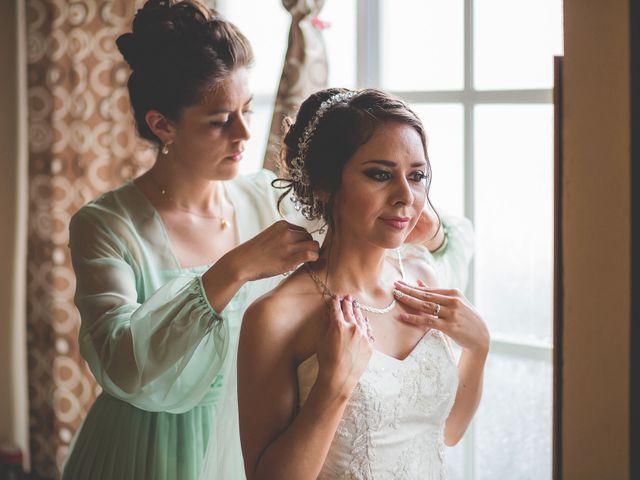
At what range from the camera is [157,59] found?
1.89 m

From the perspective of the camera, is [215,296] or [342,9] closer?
[215,296]

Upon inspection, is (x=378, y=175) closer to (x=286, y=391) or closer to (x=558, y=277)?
(x=286, y=391)

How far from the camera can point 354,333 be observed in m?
1.35

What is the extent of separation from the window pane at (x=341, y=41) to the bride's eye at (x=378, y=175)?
52.0 inches

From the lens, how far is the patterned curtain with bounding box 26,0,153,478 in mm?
2957

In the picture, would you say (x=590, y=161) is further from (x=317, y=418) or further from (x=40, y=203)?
(x=40, y=203)

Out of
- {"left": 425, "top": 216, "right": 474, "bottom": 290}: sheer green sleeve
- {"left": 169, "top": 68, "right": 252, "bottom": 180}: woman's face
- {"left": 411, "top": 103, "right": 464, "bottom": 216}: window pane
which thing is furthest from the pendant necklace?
{"left": 411, "top": 103, "right": 464, "bottom": 216}: window pane

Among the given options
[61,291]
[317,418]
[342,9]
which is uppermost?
[342,9]

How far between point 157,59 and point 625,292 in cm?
136

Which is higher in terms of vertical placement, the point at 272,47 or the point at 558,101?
the point at 272,47

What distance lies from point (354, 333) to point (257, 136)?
67.2 inches

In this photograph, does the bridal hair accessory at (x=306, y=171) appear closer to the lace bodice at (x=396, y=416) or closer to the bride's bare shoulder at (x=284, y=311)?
the bride's bare shoulder at (x=284, y=311)

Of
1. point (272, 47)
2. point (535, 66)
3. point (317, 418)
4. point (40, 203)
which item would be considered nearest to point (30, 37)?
point (40, 203)

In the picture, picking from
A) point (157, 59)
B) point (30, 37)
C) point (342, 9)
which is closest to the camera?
point (157, 59)
